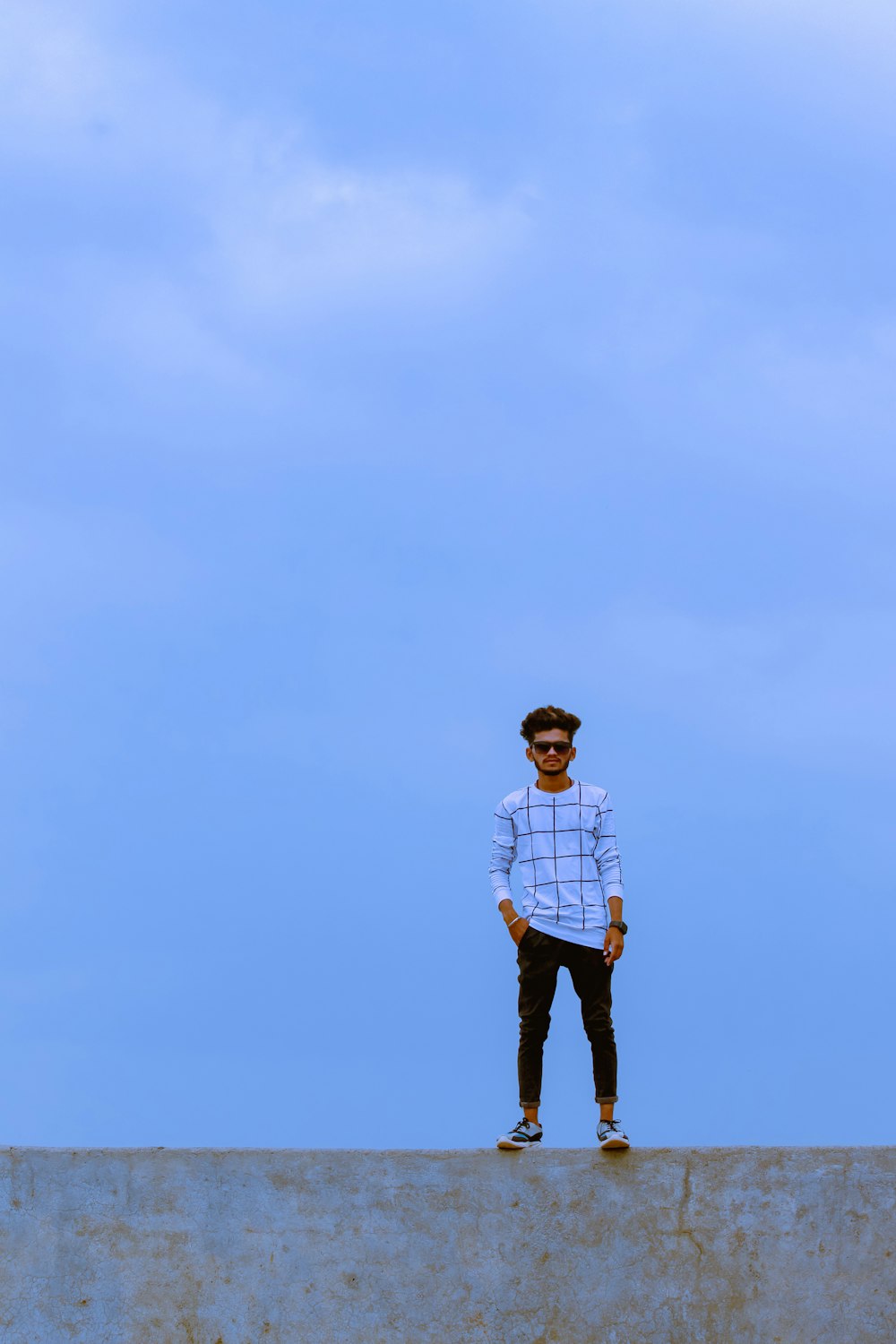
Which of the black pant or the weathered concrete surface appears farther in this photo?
the black pant

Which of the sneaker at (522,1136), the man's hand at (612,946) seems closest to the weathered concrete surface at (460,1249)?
the sneaker at (522,1136)

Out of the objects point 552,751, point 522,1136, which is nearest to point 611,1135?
point 522,1136

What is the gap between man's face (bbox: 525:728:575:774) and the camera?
A: 6278mm

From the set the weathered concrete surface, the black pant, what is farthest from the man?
the weathered concrete surface

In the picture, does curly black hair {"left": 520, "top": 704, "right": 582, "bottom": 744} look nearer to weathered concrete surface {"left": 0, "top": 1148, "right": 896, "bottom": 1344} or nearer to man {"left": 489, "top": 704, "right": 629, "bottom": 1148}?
man {"left": 489, "top": 704, "right": 629, "bottom": 1148}

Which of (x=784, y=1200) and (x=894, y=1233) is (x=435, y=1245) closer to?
(x=784, y=1200)

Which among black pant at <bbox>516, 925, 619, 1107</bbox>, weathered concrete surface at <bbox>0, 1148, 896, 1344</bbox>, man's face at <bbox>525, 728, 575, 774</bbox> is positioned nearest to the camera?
weathered concrete surface at <bbox>0, 1148, 896, 1344</bbox>

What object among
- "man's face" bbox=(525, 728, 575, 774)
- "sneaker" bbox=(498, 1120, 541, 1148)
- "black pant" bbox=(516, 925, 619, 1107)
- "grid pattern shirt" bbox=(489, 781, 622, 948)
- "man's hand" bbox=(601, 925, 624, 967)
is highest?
"man's face" bbox=(525, 728, 575, 774)

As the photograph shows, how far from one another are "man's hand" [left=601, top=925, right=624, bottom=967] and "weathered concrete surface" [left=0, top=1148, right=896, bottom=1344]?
32.6 inches

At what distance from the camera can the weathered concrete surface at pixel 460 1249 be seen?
5.86 meters

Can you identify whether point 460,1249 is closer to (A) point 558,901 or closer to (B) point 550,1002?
(B) point 550,1002

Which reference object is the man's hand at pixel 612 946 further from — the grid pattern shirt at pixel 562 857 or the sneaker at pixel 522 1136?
the sneaker at pixel 522 1136

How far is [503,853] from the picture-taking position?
6.33 meters

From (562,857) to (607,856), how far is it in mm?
212
